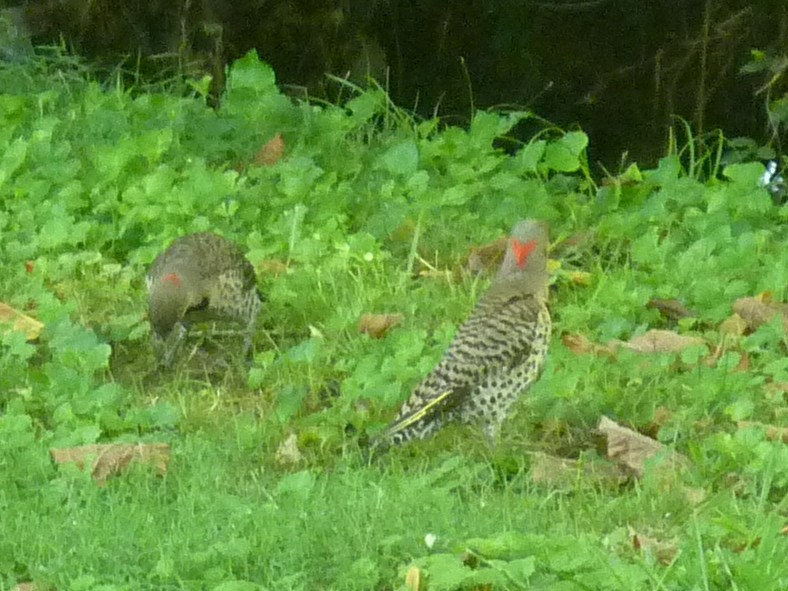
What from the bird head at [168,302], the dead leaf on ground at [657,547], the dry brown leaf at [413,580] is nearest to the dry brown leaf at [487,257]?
the bird head at [168,302]

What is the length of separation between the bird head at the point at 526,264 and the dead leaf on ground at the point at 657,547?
1468 mm

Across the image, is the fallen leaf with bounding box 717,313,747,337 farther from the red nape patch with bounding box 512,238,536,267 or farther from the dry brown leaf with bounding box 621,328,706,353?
the red nape patch with bounding box 512,238,536,267

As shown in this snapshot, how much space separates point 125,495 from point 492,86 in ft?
20.5

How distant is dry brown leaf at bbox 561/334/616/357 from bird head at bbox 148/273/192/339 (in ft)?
4.36

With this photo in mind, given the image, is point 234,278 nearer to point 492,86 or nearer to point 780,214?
point 780,214

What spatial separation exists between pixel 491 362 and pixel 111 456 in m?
1.18

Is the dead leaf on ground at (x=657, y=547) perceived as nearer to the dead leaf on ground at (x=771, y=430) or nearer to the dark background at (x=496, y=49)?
the dead leaf on ground at (x=771, y=430)

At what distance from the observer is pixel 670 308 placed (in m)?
6.58

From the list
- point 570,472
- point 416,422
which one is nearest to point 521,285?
point 416,422

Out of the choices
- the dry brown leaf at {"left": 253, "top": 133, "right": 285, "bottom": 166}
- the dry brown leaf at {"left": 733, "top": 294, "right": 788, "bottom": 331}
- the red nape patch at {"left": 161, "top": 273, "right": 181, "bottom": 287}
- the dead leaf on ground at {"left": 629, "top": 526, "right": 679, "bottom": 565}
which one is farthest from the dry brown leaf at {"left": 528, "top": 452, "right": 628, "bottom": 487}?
the dry brown leaf at {"left": 253, "top": 133, "right": 285, "bottom": 166}

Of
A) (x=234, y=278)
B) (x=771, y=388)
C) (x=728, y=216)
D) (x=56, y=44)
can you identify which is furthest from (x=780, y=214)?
(x=56, y=44)

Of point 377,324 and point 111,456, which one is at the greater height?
point 111,456

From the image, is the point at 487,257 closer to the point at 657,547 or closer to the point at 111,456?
the point at 111,456

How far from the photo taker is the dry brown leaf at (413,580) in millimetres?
4180
